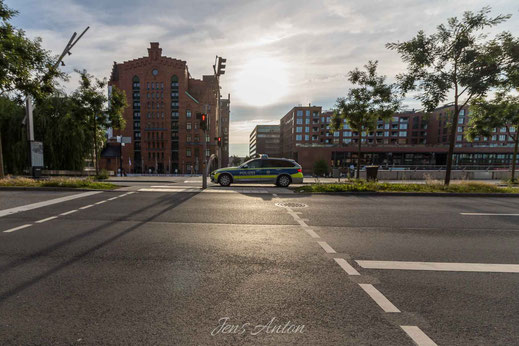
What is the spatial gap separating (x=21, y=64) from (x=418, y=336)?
16356mm

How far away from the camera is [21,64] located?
11.0m

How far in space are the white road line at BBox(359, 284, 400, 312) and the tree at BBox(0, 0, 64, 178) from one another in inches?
600

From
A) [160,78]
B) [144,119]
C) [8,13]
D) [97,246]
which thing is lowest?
[97,246]

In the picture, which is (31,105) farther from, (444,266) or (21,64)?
→ (444,266)

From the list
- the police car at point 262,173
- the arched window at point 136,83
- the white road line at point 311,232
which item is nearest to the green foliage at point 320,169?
the police car at point 262,173

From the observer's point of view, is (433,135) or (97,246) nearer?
(97,246)

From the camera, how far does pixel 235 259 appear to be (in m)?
3.89

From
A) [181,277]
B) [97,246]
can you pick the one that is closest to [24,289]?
[97,246]

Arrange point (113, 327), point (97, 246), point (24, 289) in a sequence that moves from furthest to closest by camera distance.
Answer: point (97, 246), point (24, 289), point (113, 327)

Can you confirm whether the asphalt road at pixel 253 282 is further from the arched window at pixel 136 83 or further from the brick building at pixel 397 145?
the arched window at pixel 136 83

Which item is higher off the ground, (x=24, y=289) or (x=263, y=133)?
(x=263, y=133)

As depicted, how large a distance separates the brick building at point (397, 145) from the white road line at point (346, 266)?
55.0 m

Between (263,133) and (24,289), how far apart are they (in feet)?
460

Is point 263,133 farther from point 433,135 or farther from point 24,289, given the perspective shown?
point 24,289
